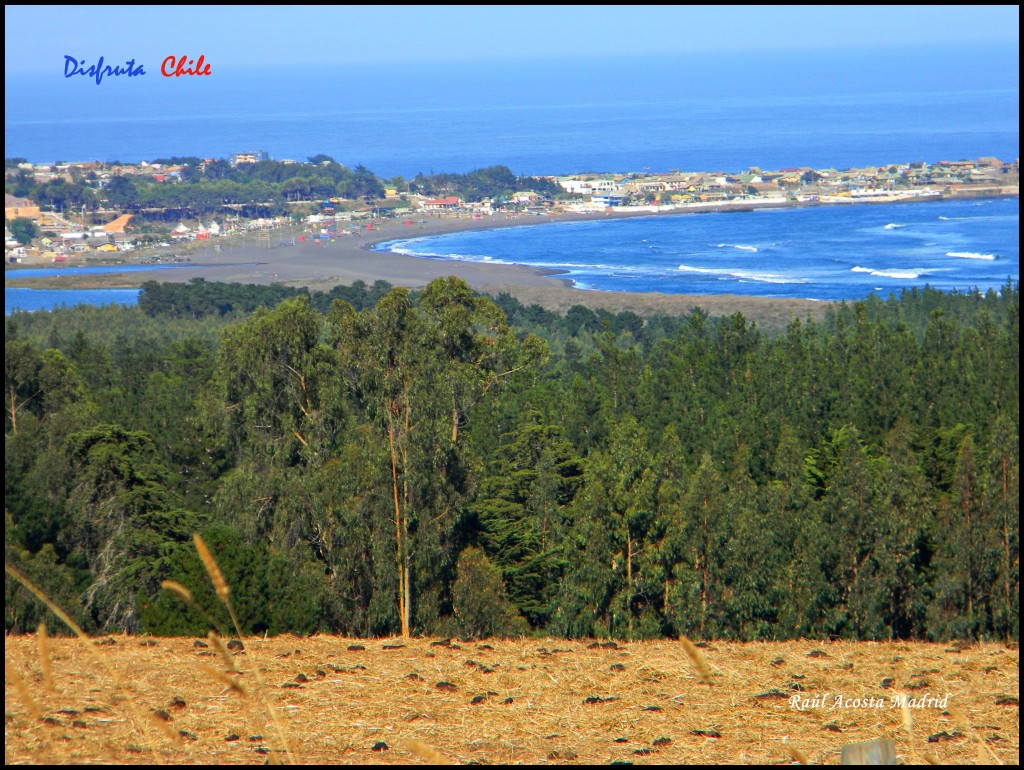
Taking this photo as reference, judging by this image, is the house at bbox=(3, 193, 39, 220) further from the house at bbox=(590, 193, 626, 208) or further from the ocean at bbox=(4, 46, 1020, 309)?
the house at bbox=(590, 193, 626, 208)

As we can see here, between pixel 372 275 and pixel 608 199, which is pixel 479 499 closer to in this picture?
pixel 372 275

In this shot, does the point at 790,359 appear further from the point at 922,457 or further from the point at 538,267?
the point at 538,267

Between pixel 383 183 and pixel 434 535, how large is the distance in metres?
90.8

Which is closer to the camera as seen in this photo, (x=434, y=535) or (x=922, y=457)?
(x=434, y=535)

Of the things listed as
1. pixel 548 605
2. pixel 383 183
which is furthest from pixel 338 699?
pixel 383 183

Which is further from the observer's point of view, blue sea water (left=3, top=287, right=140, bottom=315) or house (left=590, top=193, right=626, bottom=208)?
house (left=590, top=193, right=626, bottom=208)

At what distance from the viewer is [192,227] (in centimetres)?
8194

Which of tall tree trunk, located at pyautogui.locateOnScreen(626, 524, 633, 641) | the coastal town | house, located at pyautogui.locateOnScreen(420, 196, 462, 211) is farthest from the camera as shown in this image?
house, located at pyautogui.locateOnScreen(420, 196, 462, 211)

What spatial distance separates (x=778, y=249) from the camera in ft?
239

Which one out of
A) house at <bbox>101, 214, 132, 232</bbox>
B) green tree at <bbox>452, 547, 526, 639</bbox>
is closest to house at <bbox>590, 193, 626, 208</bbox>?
house at <bbox>101, 214, 132, 232</bbox>

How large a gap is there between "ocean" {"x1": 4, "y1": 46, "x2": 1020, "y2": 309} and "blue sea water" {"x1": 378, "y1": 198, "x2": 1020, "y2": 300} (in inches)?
7.8

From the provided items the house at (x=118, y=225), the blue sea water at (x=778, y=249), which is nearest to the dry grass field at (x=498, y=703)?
the blue sea water at (x=778, y=249)

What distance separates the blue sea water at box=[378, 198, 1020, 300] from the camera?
Answer: 195 feet

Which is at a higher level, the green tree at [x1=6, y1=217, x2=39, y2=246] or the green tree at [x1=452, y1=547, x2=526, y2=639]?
the green tree at [x1=6, y1=217, x2=39, y2=246]
